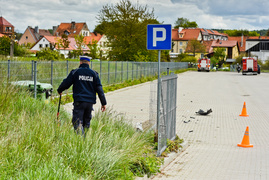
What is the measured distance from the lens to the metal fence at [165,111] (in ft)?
25.4

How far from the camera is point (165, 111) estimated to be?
8.11 m

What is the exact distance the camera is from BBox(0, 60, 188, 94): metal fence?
13433 millimetres

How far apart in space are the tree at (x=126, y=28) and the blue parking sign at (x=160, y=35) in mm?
30307

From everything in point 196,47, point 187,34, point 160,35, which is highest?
point 187,34

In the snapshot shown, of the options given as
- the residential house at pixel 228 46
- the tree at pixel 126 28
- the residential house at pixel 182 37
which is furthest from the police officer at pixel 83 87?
the residential house at pixel 182 37

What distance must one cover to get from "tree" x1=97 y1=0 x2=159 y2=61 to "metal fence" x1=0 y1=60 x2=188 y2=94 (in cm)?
429

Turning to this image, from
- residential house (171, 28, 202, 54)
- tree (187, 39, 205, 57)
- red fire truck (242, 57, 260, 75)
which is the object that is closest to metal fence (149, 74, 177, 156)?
red fire truck (242, 57, 260, 75)

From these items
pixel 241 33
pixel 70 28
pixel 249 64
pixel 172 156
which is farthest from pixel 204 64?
pixel 241 33

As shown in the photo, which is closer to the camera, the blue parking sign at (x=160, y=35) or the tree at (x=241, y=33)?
the blue parking sign at (x=160, y=35)

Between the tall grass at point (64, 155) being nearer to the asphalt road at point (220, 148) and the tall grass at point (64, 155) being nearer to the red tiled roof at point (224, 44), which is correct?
the asphalt road at point (220, 148)

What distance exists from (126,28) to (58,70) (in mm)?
22248

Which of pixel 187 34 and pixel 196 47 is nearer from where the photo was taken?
pixel 196 47

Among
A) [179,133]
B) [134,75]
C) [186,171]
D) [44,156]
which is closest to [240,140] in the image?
[179,133]

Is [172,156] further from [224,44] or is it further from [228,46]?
[224,44]
